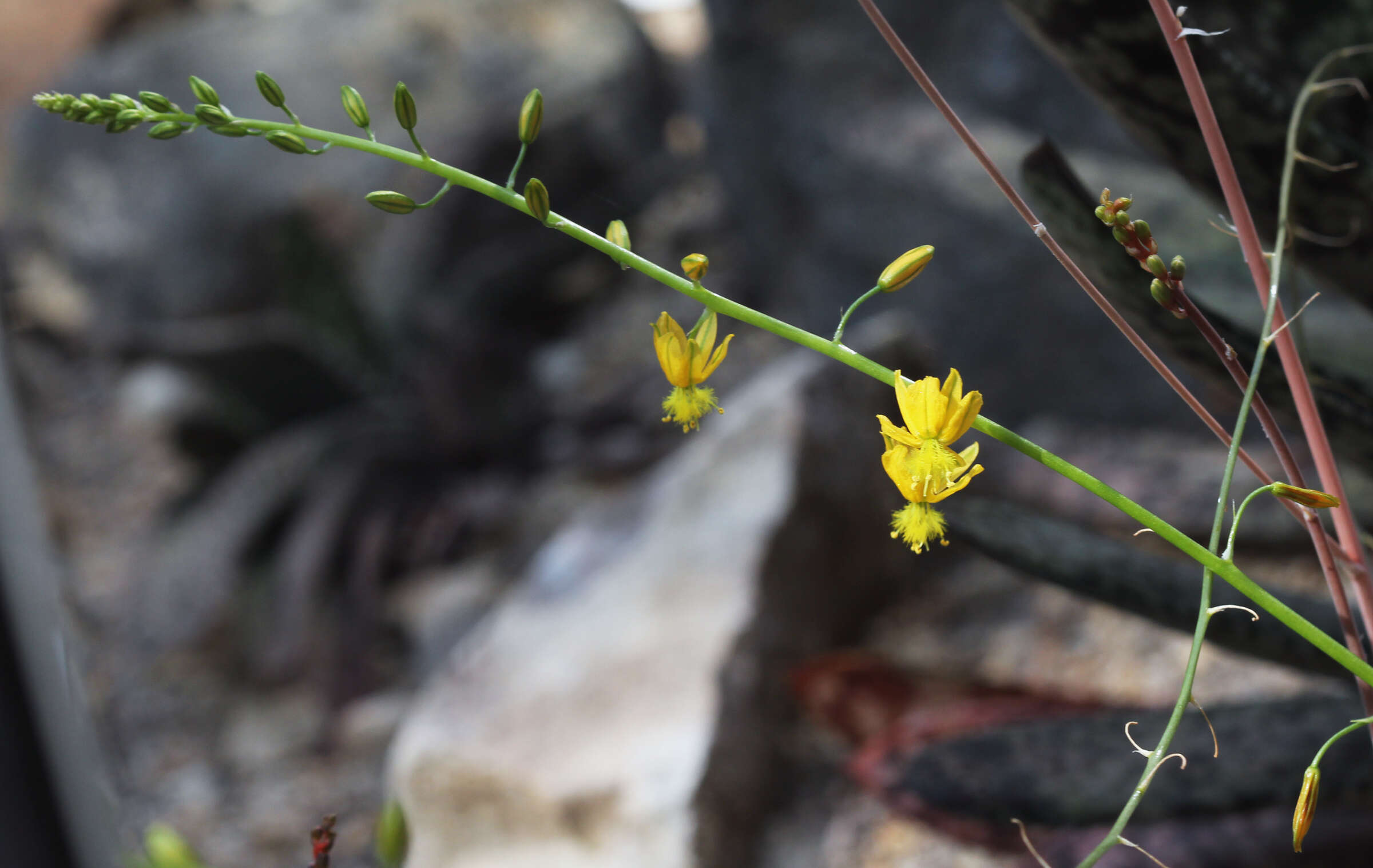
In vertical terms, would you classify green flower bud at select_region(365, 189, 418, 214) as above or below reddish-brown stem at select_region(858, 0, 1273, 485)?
above

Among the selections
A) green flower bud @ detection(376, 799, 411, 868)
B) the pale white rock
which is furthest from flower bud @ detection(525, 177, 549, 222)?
the pale white rock

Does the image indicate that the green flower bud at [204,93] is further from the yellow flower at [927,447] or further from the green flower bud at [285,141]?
the yellow flower at [927,447]

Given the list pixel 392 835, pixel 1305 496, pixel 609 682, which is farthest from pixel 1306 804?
pixel 609 682

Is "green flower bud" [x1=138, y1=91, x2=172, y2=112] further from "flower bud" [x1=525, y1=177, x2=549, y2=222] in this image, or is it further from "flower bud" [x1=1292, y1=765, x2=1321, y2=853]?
"flower bud" [x1=1292, y1=765, x2=1321, y2=853]

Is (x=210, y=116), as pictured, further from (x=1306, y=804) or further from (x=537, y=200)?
(x=1306, y=804)

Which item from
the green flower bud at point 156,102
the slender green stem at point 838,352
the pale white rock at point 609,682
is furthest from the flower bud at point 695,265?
the pale white rock at point 609,682

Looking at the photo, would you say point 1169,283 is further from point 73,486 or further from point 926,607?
point 73,486

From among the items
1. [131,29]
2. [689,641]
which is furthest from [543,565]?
[131,29]
